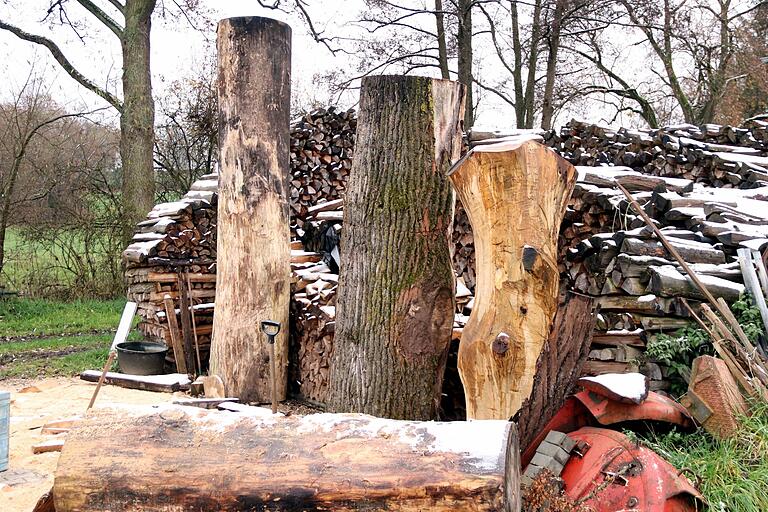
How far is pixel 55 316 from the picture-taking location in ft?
35.4

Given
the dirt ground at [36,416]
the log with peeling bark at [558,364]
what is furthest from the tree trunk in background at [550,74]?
the log with peeling bark at [558,364]

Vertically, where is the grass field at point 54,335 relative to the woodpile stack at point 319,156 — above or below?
below

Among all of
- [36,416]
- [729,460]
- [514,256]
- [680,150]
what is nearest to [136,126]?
[36,416]

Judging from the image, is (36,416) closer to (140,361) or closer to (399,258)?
(140,361)

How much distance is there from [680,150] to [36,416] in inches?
278

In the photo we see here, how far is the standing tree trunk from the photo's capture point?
4340 millimetres

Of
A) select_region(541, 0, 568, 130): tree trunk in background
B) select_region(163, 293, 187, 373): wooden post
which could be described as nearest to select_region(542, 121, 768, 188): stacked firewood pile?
select_region(163, 293, 187, 373): wooden post

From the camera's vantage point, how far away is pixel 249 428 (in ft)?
9.62

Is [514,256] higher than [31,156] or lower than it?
lower

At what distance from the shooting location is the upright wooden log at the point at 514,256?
12.8ft

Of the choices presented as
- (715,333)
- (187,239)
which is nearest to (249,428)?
(715,333)

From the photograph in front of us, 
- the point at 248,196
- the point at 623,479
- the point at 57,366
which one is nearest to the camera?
the point at 623,479

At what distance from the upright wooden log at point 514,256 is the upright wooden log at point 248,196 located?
2659 millimetres

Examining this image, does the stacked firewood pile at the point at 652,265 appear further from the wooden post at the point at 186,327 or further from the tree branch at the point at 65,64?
the tree branch at the point at 65,64
